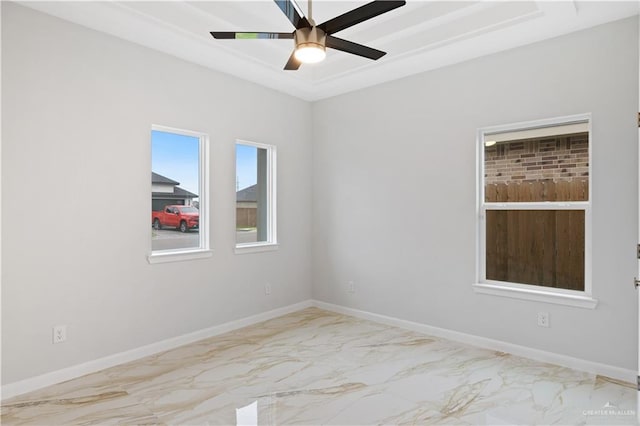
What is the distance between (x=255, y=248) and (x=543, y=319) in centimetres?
294

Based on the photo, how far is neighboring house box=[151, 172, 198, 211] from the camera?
3.65 m

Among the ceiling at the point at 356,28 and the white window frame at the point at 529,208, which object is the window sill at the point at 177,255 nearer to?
the ceiling at the point at 356,28

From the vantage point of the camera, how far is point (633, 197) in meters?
2.91

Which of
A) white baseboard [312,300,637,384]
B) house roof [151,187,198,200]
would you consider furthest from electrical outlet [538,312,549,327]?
house roof [151,187,198,200]

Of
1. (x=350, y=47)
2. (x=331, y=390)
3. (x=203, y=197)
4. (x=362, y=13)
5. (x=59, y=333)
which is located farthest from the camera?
(x=203, y=197)

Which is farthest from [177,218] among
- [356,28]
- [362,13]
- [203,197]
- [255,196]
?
[362,13]

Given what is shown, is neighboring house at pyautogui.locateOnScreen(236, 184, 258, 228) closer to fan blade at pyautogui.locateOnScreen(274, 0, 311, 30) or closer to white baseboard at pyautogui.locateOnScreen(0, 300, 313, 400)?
white baseboard at pyautogui.locateOnScreen(0, 300, 313, 400)

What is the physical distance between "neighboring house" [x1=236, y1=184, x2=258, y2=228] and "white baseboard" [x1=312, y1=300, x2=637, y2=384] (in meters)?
1.57

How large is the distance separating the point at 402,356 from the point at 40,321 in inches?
115

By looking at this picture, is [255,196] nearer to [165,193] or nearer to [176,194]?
[176,194]

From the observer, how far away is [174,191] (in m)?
3.81

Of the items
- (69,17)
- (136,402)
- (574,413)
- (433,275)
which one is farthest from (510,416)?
(69,17)

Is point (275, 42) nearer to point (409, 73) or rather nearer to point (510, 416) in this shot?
point (409, 73)

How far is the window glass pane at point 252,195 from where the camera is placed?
4422 mm
